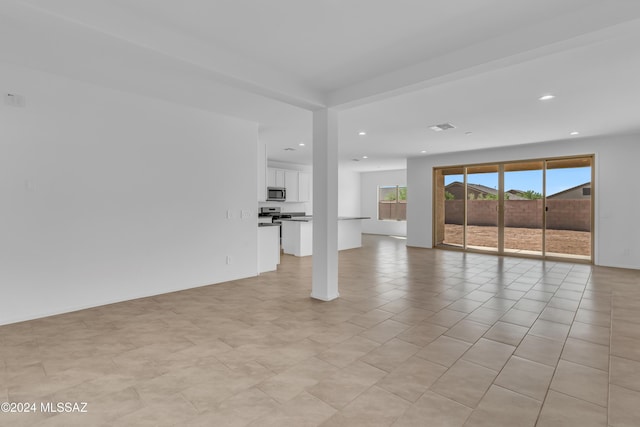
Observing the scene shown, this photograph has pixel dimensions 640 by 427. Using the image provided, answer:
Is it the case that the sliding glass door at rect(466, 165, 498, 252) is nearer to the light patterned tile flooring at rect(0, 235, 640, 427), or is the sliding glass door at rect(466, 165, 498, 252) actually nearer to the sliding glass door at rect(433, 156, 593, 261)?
the sliding glass door at rect(433, 156, 593, 261)

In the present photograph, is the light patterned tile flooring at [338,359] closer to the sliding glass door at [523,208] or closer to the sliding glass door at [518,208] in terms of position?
the sliding glass door at [518,208]

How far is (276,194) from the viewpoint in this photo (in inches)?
372

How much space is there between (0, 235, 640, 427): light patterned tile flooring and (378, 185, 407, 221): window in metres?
7.62

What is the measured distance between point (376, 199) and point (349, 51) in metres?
9.98

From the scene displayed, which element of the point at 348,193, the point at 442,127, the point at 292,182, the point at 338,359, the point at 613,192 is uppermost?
the point at 442,127

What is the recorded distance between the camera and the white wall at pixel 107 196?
327 centimetres

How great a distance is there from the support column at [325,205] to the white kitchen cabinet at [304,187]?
616 cm

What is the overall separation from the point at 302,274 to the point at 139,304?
8.54ft

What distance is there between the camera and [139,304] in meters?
3.88

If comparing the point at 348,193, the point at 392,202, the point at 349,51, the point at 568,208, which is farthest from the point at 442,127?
the point at 348,193

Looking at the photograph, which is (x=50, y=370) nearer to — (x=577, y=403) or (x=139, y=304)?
(x=139, y=304)

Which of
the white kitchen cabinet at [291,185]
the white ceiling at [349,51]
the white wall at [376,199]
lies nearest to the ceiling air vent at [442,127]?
the white ceiling at [349,51]

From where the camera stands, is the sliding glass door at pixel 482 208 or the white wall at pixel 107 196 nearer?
the white wall at pixel 107 196

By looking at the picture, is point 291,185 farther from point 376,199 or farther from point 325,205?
point 325,205
